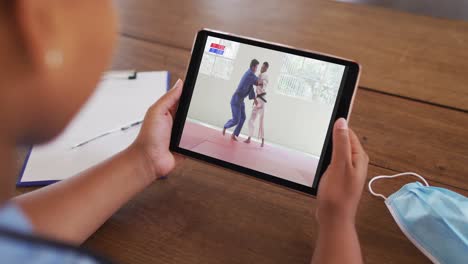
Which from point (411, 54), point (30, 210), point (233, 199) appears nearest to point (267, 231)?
point (233, 199)

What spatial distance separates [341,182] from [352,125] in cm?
17

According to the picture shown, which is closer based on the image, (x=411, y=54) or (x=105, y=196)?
(x=105, y=196)

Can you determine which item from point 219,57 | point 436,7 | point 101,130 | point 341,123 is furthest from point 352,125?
point 436,7

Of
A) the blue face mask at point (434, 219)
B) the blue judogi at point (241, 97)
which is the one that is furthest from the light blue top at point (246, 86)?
the blue face mask at point (434, 219)

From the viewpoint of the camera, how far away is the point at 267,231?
1.79ft

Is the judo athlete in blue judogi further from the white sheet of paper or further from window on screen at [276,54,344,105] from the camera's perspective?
the white sheet of paper

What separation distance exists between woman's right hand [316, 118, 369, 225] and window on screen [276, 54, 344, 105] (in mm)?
53

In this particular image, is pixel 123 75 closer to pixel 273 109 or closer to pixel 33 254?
pixel 273 109

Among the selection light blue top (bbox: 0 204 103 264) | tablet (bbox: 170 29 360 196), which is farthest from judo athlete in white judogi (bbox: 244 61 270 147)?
light blue top (bbox: 0 204 103 264)

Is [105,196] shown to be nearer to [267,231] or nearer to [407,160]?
[267,231]

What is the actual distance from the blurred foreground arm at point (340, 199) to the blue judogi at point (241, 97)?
144mm

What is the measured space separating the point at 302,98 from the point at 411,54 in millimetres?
328

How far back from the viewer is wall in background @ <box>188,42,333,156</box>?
0.56 metres

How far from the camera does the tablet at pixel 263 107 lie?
559 millimetres
